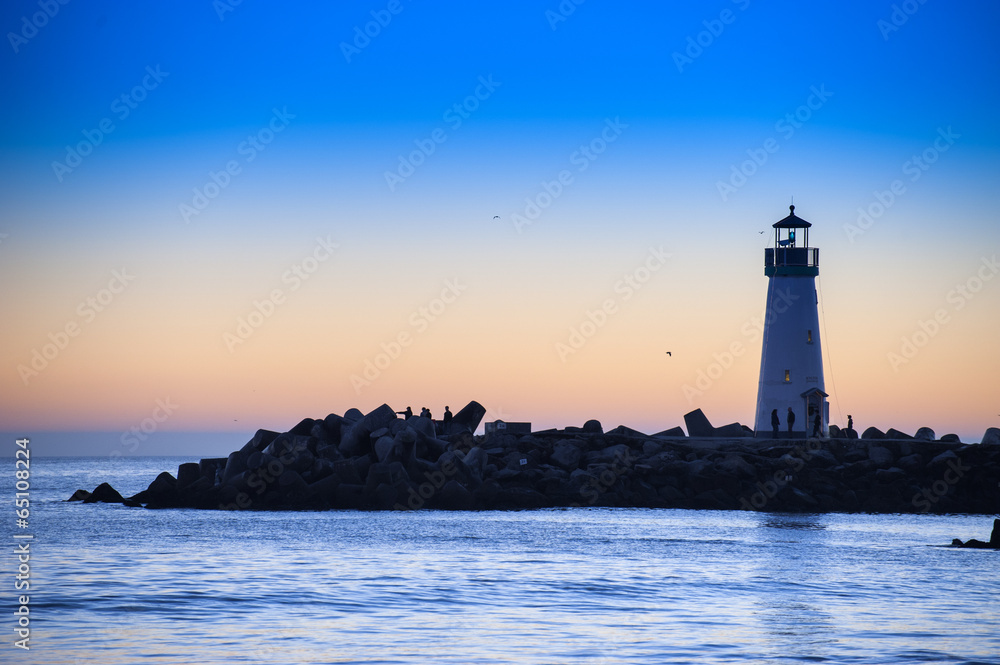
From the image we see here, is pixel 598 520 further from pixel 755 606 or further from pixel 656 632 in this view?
pixel 656 632

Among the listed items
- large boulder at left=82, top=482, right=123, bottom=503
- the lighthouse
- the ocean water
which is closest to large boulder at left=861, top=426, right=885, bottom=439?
the lighthouse

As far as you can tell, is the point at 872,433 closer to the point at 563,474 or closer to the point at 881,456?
the point at 881,456

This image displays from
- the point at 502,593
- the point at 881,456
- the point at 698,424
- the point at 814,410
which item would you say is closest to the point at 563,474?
the point at 698,424

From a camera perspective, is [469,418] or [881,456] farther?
[469,418]

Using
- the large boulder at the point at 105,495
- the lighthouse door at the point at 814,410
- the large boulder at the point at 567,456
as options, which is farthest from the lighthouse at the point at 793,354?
the large boulder at the point at 105,495

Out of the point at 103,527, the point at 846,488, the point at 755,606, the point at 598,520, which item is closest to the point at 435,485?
the point at 598,520

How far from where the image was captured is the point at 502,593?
18.6 metres

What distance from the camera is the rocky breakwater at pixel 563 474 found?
35.1m

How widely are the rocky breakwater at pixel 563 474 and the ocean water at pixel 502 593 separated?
11.9 ft

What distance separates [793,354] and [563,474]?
9499 millimetres

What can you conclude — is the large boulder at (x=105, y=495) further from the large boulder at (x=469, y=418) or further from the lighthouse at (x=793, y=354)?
the lighthouse at (x=793, y=354)

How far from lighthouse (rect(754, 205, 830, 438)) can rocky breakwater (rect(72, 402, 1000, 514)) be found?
1.88 m

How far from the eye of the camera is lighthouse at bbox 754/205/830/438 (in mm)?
40250

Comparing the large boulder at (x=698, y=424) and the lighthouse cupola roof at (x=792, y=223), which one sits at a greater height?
the lighthouse cupola roof at (x=792, y=223)
